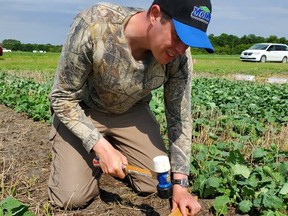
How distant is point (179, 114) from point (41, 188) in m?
1.20

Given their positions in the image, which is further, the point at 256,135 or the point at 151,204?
the point at 256,135

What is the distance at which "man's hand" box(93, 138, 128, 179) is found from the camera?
8.55ft

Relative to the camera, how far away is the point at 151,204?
10.1 feet

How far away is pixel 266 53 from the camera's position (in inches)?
1046

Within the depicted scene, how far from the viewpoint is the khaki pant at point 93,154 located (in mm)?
2992

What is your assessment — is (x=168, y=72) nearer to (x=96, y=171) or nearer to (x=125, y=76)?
(x=125, y=76)

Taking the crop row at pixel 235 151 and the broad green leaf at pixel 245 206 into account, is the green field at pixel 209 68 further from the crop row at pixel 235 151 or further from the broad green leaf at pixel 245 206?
the broad green leaf at pixel 245 206

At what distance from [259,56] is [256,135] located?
22.8 m

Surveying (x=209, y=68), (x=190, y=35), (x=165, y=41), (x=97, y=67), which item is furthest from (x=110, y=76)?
(x=209, y=68)

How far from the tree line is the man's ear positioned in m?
40.7

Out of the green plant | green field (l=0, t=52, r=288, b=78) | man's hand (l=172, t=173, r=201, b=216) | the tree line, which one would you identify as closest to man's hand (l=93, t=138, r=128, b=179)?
man's hand (l=172, t=173, r=201, b=216)

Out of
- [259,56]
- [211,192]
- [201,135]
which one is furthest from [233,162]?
[259,56]

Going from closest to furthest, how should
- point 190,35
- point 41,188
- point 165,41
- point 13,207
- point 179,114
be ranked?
1. point 190,35
2. point 165,41
3. point 13,207
4. point 179,114
5. point 41,188

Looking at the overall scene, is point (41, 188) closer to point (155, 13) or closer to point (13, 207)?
point (13, 207)
